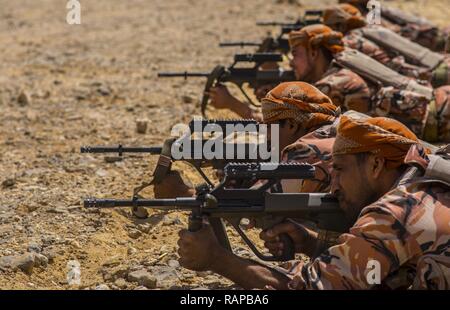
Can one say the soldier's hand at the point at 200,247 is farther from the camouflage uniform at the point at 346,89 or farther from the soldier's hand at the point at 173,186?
the camouflage uniform at the point at 346,89

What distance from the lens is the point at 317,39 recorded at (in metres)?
7.03

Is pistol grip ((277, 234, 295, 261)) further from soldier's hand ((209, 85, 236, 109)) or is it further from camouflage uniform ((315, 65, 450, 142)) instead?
soldier's hand ((209, 85, 236, 109))

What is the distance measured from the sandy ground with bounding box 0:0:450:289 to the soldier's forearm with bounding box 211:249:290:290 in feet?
2.92

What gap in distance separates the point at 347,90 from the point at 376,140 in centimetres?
320

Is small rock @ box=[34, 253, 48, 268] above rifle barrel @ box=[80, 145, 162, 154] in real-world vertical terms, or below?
below

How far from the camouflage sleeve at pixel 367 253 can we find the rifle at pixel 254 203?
300 millimetres

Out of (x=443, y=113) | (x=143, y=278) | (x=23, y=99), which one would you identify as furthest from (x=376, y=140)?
(x=23, y=99)

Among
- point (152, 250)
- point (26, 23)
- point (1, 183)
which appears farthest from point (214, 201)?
point (26, 23)

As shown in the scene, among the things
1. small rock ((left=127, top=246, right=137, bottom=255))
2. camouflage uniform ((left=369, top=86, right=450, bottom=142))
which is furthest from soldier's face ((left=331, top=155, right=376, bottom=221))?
camouflage uniform ((left=369, top=86, right=450, bottom=142))

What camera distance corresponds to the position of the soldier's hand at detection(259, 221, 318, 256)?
394 centimetres

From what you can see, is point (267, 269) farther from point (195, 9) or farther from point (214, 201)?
point (195, 9)

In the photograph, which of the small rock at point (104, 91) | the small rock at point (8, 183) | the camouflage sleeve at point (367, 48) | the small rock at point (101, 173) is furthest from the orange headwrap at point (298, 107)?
the small rock at point (104, 91)

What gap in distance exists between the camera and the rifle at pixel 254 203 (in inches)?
146
